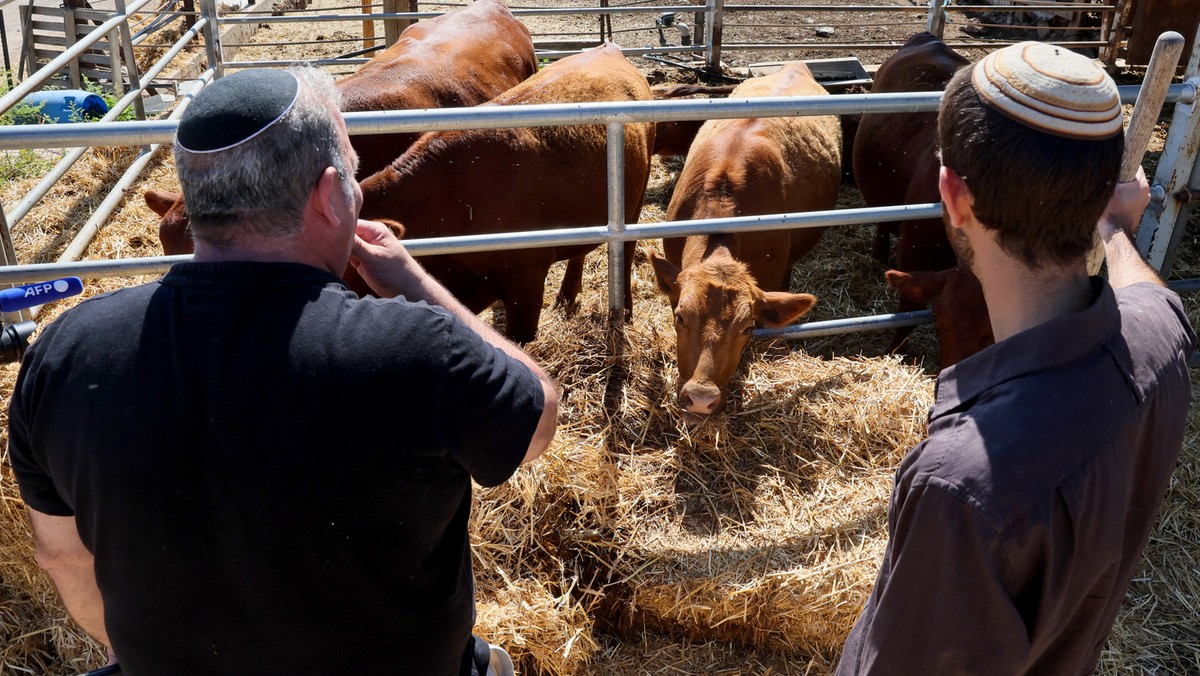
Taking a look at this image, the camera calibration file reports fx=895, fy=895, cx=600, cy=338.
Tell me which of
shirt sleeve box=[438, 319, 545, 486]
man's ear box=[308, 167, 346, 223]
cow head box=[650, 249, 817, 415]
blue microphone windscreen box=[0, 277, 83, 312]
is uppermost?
man's ear box=[308, 167, 346, 223]

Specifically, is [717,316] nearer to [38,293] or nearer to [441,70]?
[38,293]

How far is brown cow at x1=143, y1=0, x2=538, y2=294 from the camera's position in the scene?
14.4 feet

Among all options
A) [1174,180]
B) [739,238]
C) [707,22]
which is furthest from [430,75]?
[1174,180]

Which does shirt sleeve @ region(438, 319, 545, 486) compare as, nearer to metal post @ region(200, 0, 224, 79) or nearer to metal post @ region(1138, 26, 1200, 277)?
metal post @ region(1138, 26, 1200, 277)

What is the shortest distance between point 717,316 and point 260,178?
264 centimetres

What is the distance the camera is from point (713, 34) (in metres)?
9.34

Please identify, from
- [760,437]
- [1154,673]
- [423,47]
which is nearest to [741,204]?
[760,437]

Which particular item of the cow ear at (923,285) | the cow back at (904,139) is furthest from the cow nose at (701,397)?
the cow back at (904,139)

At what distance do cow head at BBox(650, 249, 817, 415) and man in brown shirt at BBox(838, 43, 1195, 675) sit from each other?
211cm

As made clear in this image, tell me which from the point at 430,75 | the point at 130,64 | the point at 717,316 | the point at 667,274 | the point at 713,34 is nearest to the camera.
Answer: the point at 717,316

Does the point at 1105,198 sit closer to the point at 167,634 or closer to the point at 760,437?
the point at 167,634

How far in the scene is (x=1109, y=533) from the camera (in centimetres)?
144

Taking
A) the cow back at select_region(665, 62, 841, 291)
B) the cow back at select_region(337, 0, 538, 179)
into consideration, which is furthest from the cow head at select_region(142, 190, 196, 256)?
the cow back at select_region(665, 62, 841, 291)

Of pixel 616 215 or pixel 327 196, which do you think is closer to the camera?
pixel 327 196
